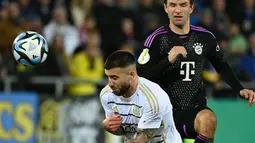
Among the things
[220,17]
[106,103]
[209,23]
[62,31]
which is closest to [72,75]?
[62,31]

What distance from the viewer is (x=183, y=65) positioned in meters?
9.26

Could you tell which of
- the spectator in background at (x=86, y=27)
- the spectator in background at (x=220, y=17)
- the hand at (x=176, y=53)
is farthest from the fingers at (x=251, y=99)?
the spectator in background at (x=220, y=17)

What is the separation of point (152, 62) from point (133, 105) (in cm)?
105

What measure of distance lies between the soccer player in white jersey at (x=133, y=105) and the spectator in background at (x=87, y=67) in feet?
21.5

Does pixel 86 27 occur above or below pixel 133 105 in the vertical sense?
above

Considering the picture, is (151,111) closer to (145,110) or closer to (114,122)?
(145,110)

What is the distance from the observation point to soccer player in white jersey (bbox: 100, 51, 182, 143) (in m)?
8.07

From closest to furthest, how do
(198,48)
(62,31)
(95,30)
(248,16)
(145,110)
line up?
1. (145,110)
2. (198,48)
3. (62,31)
4. (95,30)
5. (248,16)

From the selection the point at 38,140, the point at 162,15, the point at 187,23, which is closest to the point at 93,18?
the point at 162,15

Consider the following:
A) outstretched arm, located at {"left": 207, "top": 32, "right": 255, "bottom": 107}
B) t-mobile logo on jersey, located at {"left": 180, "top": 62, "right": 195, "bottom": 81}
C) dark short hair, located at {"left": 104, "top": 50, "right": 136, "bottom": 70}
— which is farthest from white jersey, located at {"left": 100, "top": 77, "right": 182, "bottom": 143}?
outstretched arm, located at {"left": 207, "top": 32, "right": 255, "bottom": 107}

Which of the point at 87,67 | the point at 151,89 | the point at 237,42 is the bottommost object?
the point at 87,67

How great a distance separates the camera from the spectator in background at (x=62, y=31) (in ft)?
49.9

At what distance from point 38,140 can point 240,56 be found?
15.8 ft

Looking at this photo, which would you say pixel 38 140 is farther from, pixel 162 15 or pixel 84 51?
pixel 162 15
